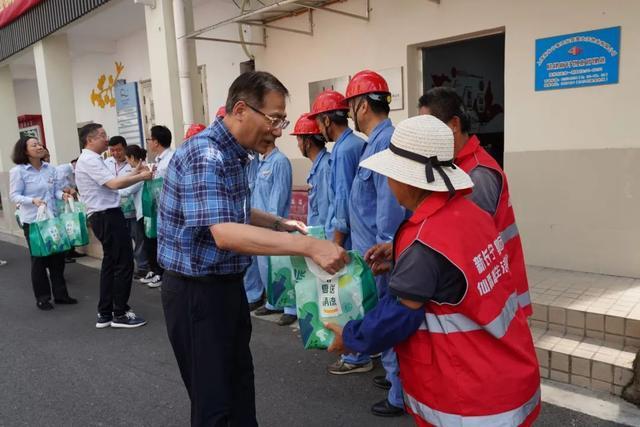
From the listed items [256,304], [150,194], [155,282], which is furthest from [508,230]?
[155,282]

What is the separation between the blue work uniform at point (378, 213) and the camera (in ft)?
9.23

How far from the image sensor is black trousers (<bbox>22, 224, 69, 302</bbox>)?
220 inches

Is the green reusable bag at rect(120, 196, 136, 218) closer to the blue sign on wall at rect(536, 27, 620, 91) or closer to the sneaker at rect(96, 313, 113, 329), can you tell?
the sneaker at rect(96, 313, 113, 329)

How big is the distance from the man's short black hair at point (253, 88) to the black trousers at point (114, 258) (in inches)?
125

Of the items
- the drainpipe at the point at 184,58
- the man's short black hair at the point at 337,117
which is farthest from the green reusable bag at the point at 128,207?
the man's short black hair at the point at 337,117

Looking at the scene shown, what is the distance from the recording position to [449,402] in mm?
1603

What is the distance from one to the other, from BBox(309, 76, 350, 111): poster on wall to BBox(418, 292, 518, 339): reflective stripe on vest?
510 centimetres

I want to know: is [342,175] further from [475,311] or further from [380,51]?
[380,51]

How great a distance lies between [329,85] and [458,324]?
5.52 metres

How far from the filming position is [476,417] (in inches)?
62.9

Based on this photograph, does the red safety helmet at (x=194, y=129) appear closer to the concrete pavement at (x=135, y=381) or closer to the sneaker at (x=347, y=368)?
the concrete pavement at (x=135, y=381)

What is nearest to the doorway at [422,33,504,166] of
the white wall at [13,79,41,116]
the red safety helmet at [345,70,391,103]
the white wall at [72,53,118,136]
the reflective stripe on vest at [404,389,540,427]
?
the red safety helmet at [345,70,391,103]

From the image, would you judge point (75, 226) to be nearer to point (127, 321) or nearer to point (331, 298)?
point (127, 321)

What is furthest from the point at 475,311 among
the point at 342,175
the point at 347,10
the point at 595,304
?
the point at 347,10
